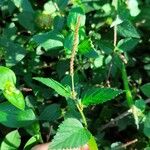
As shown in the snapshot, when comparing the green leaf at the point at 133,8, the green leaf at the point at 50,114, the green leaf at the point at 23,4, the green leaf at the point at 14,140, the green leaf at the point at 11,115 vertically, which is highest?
the green leaf at the point at 23,4

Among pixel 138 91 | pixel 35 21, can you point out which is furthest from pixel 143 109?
pixel 35 21

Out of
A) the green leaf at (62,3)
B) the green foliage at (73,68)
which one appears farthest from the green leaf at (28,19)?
the green leaf at (62,3)

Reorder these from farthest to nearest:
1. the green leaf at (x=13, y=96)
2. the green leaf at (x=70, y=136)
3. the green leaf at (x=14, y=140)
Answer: the green leaf at (x=14, y=140)
the green leaf at (x=13, y=96)
the green leaf at (x=70, y=136)

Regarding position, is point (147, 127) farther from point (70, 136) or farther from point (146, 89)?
point (70, 136)

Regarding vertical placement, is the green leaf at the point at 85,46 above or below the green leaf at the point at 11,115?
above

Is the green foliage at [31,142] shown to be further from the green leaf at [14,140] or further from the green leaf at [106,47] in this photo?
the green leaf at [106,47]

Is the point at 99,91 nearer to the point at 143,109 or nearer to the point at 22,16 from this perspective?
the point at 143,109
